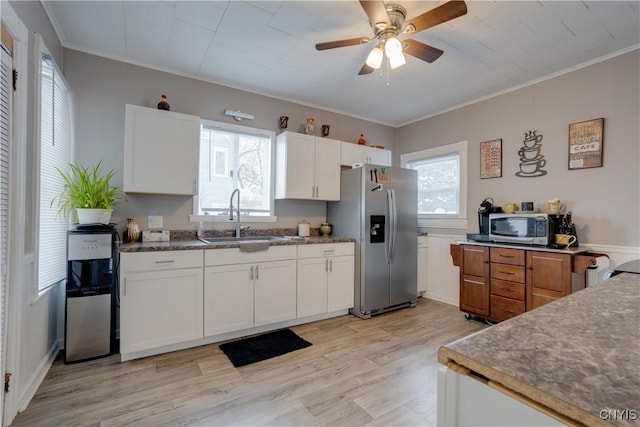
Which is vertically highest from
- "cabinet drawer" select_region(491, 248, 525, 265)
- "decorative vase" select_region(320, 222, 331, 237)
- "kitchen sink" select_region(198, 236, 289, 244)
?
"decorative vase" select_region(320, 222, 331, 237)

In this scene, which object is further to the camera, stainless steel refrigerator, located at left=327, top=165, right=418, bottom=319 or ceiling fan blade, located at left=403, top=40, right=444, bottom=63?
stainless steel refrigerator, located at left=327, top=165, right=418, bottom=319

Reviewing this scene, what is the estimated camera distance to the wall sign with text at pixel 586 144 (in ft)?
9.00

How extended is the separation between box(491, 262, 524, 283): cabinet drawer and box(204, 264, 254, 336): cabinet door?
250 centimetres

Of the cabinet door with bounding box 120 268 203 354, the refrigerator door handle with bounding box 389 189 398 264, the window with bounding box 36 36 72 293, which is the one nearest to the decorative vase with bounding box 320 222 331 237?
the refrigerator door handle with bounding box 389 189 398 264

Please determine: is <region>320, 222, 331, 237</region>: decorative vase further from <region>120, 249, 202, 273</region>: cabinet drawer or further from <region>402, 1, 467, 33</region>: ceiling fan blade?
<region>402, 1, 467, 33</region>: ceiling fan blade

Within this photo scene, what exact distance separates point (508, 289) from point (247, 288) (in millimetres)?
2596

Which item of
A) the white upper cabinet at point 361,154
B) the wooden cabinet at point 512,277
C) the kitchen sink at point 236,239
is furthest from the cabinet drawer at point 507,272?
the kitchen sink at point 236,239

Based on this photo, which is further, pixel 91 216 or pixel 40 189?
pixel 91 216

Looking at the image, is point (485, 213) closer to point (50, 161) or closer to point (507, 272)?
point (507, 272)

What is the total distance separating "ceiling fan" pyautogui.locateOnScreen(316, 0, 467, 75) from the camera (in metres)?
1.76

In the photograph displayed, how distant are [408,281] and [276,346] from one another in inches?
74.4

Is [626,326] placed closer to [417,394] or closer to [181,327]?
[417,394]

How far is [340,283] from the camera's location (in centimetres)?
337

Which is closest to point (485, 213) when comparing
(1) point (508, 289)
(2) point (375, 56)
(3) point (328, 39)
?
(1) point (508, 289)
